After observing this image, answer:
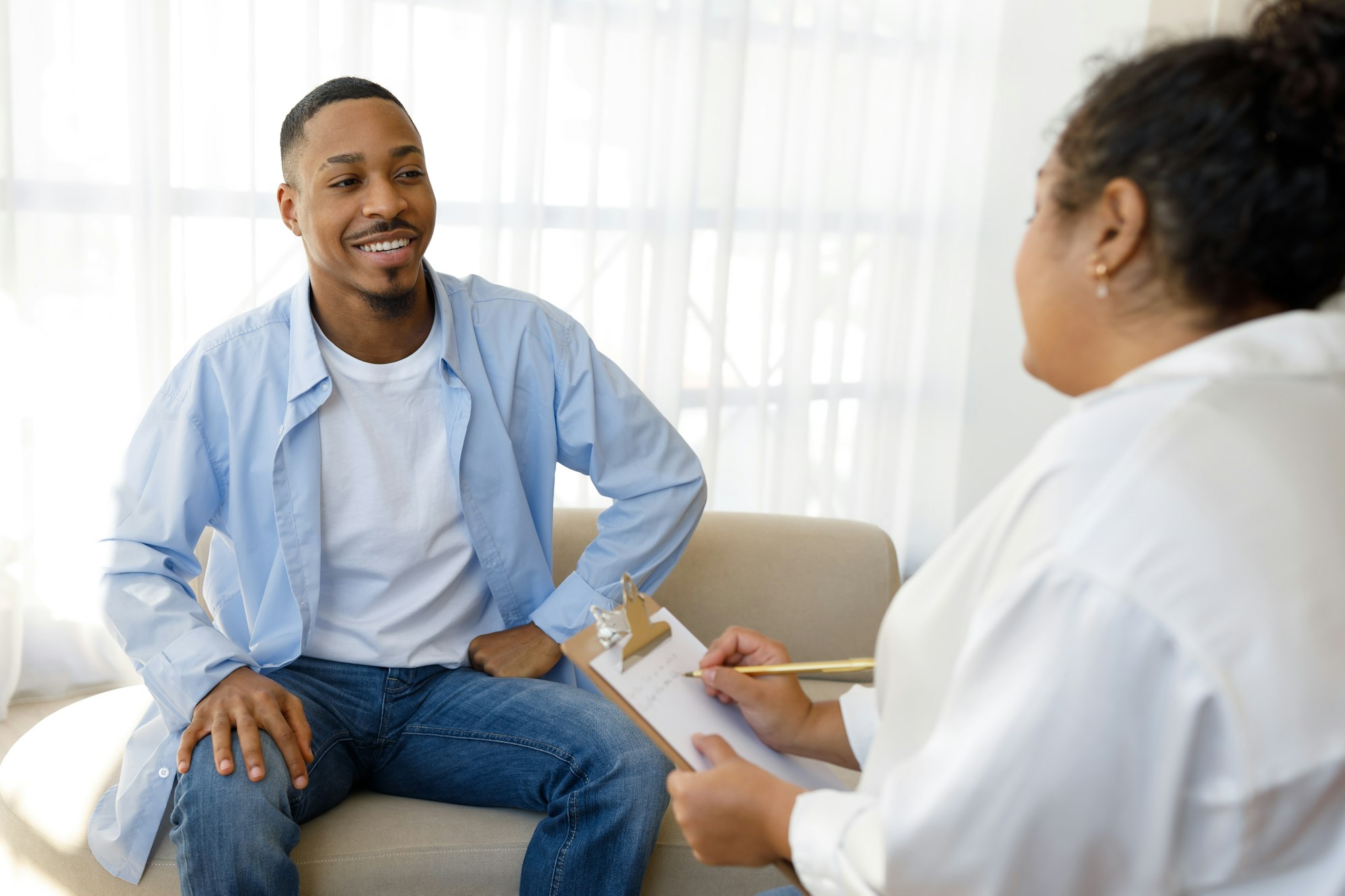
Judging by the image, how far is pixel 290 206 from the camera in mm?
1899

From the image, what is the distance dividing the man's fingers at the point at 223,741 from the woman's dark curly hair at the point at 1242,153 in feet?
4.12

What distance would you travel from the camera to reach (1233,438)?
0.72 meters

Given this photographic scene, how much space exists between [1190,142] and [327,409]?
53.9 inches

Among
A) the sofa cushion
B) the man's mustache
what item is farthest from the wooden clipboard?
the man's mustache

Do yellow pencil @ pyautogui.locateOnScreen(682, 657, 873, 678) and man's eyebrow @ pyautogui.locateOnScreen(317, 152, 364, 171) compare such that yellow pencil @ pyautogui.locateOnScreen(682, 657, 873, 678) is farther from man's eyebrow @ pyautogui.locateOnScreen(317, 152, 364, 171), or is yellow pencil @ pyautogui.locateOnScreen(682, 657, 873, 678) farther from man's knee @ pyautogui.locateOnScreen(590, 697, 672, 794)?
man's eyebrow @ pyautogui.locateOnScreen(317, 152, 364, 171)

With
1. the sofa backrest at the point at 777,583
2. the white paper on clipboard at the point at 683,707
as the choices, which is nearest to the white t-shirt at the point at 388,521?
the sofa backrest at the point at 777,583

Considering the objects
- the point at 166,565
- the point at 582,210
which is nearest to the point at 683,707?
the point at 166,565

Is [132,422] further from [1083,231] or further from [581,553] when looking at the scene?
[1083,231]

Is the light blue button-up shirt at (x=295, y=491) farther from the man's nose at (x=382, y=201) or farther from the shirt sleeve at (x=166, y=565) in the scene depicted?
the man's nose at (x=382, y=201)

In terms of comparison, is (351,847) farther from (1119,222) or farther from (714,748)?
(1119,222)

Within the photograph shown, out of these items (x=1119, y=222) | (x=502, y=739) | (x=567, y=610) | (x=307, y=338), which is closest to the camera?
(x=1119, y=222)

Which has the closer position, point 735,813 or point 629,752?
point 735,813

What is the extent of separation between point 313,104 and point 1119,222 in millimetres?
1432

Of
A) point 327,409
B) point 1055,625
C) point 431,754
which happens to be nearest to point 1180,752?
point 1055,625
